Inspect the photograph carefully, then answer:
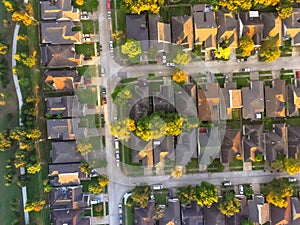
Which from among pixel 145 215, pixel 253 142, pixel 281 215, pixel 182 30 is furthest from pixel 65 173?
pixel 281 215

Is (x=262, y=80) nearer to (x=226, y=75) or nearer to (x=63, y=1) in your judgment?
(x=226, y=75)

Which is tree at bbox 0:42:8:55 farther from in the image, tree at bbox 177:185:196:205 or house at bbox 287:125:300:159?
house at bbox 287:125:300:159

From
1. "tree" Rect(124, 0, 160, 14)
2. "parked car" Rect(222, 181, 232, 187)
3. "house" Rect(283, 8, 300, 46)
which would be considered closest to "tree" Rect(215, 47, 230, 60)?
"house" Rect(283, 8, 300, 46)

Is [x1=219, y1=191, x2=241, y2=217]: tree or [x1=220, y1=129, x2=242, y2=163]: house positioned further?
[x1=220, y1=129, x2=242, y2=163]: house

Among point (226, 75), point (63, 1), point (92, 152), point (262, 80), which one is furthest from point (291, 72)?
point (63, 1)

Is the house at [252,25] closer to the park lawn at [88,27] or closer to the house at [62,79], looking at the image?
the park lawn at [88,27]

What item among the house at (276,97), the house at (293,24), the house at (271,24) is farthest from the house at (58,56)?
the house at (293,24)

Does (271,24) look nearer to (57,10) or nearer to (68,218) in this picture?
(57,10)
